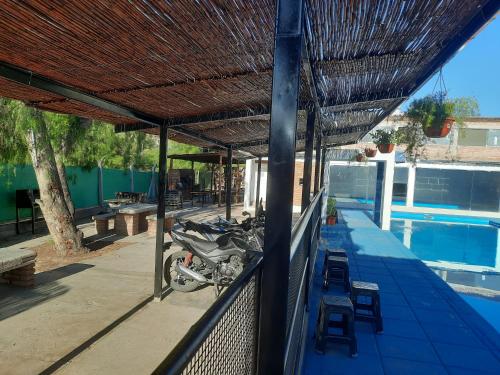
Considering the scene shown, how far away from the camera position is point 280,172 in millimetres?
1502

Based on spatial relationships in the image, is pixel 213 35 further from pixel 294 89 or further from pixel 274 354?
pixel 274 354

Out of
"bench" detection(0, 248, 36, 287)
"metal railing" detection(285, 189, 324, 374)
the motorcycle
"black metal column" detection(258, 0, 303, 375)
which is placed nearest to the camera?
"black metal column" detection(258, 0, 303, 375)

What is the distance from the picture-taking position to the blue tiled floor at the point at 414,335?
10.9ft

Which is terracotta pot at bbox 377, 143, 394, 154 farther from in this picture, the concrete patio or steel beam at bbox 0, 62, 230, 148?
the concrete patio

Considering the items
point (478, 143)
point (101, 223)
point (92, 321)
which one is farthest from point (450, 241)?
point (92, 321)

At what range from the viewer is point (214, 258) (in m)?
4.54

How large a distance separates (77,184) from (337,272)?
9906 mm

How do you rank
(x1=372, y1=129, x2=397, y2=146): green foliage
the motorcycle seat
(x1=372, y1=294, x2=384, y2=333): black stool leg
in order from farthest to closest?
(x1=372, y1=129, x2=397, y2=146): green foliage < the motorcycle seat < (x1=372, y1=294, x2=384, y2=333): black stool leg

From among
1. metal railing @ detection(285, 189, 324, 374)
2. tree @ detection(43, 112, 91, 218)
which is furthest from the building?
metal railing @ detection(285, 189, 324, 374)

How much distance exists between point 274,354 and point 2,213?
30.5 ft

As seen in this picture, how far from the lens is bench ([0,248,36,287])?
430 cm

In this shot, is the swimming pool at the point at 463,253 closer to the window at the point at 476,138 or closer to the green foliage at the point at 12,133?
the window at the point at 476,138

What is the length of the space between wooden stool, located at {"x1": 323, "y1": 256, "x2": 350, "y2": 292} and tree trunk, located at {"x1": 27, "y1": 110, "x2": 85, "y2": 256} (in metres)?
4.86

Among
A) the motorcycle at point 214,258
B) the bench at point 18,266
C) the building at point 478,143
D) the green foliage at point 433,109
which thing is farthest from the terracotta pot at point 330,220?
the building at point 478,143
